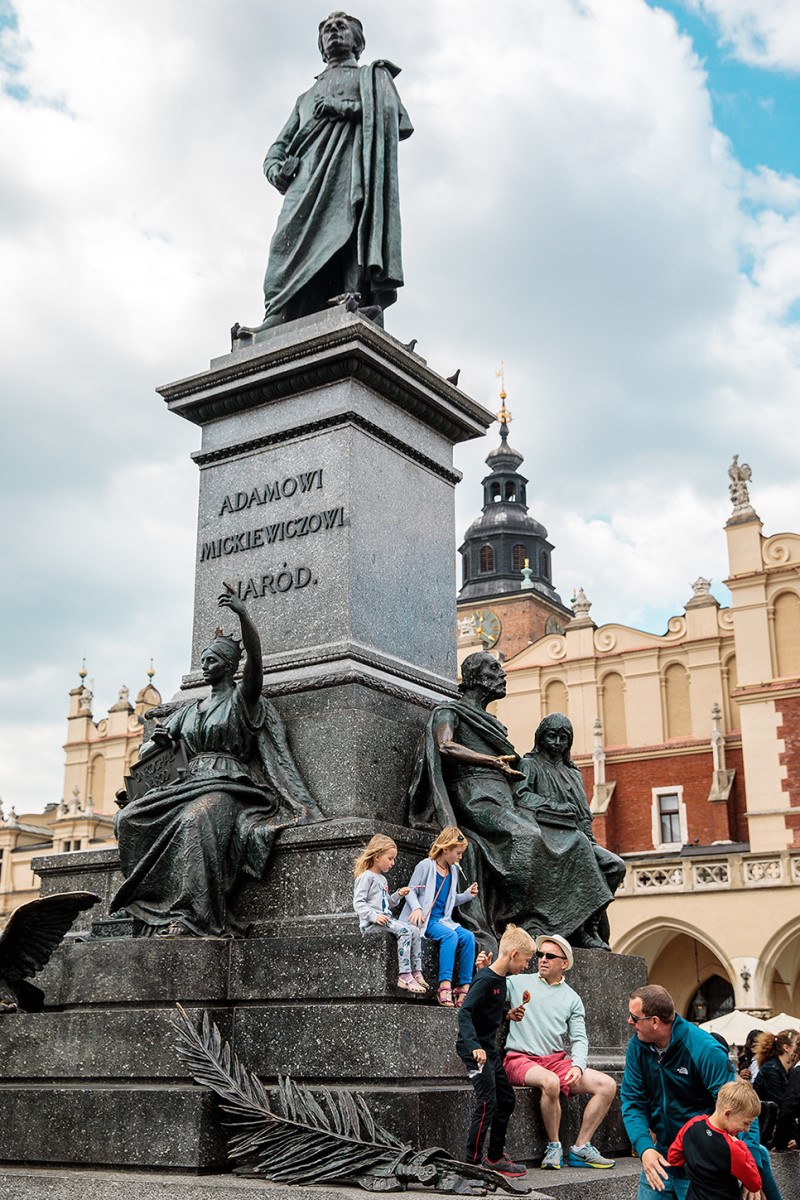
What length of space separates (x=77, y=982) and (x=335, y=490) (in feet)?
8.25

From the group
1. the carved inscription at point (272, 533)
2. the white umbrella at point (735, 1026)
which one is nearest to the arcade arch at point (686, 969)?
the white umbrella at point (735, 1026)

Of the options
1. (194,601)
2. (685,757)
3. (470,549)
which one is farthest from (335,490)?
(470,549)

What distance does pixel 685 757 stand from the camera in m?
33.3

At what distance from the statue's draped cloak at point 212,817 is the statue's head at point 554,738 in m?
1.45

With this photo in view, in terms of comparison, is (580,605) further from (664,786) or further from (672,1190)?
(672,1190)

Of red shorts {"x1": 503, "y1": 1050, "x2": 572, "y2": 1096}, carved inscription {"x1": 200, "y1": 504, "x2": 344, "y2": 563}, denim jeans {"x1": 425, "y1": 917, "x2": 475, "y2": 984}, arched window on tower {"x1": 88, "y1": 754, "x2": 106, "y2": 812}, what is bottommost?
red shorts {"x1": 503, "y1": 1050, "x2": 572, "y2": 1096}

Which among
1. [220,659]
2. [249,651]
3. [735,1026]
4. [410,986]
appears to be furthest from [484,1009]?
[735,1026]

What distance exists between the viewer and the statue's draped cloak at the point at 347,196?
23.6 feet

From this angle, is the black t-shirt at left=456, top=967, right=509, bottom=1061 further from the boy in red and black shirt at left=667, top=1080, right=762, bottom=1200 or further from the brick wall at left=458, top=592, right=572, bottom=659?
the brick wall at left=458, top=592, right=572, bottom=659

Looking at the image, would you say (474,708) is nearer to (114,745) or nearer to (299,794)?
(299,794)

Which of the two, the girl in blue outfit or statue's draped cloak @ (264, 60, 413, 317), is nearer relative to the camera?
the girl in blue outfit

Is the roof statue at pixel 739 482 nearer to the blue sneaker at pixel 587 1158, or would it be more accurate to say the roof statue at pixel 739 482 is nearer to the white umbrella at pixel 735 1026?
the white umbrella at pixel 735 1026

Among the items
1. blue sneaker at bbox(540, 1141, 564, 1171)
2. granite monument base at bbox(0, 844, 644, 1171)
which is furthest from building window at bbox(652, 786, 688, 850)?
blue sneaker at bbox(540, 1141, 564, 1171)

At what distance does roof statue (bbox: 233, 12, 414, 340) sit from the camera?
7195 mm
